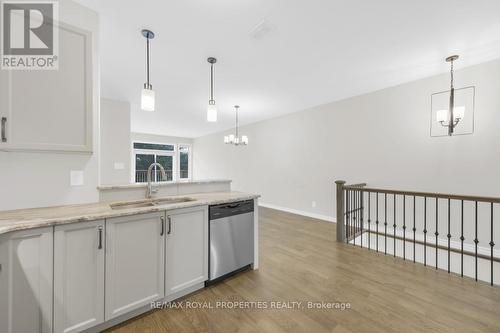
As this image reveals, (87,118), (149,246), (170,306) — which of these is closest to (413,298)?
(170,306)

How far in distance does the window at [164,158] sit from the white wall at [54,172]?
6.75 metres

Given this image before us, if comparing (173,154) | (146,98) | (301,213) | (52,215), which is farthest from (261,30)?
(173,154)

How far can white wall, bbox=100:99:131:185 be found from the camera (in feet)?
13.9

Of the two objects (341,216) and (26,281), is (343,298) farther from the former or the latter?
(26,281)

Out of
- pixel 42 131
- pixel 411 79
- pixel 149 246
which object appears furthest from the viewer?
pixel 411 79

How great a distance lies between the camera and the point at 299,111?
5.42m

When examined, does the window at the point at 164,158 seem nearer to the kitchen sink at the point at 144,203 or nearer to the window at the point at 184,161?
the window at the point at 184,161

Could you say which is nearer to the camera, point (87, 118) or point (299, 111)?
point (87, 118)

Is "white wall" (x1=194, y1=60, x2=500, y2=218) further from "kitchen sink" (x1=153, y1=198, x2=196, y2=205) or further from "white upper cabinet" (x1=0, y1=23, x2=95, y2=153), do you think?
"white upper cabinet" (x1=0, y1=23, x2=95, y2=153)

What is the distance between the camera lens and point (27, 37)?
5.05ft

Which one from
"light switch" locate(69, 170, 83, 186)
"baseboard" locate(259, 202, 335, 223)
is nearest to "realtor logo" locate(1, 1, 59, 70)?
"light switch" locate(69, 170, 83, 186)

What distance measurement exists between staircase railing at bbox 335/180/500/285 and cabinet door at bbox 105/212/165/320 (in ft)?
9.75

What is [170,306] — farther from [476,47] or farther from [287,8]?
[476,47]

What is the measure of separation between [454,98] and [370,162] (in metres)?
1.58
